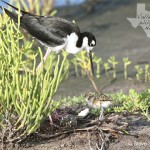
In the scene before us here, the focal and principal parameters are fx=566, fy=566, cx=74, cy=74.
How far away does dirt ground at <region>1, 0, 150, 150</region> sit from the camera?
4655mm

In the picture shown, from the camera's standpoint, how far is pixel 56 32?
5.45 m

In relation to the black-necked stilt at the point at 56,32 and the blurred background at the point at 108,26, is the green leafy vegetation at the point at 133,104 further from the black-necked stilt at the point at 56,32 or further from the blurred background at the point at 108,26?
the blurred background at the point at 108,26

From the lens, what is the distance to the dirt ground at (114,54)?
15.3 feet

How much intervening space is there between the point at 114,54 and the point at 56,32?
12.3 ft

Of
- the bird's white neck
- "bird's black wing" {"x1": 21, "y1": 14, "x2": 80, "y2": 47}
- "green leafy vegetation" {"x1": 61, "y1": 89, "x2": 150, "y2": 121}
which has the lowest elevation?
"green leafy vegetation" {"x1": 61, "y1": 89, "x2": 150, "y2": 121}

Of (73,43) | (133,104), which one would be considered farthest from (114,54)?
(133,104)

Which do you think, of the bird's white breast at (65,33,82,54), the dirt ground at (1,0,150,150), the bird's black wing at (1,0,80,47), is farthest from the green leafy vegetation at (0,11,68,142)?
the bird's white breast at (65,33,82,54)

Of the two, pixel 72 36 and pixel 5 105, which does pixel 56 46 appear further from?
pixel 5 105

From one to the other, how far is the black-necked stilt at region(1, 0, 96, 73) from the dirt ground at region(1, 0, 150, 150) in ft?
2.88

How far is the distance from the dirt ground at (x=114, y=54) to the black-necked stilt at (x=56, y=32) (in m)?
0.88

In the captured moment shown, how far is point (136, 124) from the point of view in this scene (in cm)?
516

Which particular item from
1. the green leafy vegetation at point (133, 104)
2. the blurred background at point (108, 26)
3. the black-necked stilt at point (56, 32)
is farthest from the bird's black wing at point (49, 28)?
A: the blurred background at point (108, 26)

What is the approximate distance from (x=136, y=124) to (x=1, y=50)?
1.46 metres

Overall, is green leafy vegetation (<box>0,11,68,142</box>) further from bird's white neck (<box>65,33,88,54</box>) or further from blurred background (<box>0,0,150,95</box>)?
blurred background (<box>0,0,150,95</box>)
